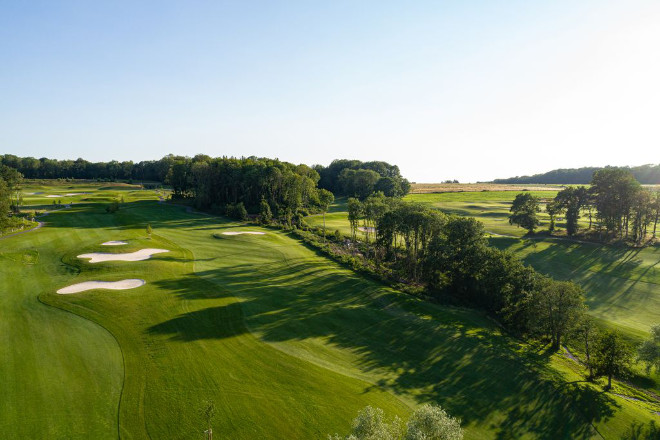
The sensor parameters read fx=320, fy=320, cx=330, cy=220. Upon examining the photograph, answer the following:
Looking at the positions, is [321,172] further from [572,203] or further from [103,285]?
[103,285]

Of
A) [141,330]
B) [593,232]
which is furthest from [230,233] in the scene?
[593,232]

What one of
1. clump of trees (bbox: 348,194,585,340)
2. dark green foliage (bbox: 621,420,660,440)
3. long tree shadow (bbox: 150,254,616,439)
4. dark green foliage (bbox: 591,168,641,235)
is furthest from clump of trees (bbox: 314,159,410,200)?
dark green foliage (bbox: 621,420,660,440)

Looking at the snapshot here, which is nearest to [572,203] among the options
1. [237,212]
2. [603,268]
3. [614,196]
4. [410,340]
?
[614,196]

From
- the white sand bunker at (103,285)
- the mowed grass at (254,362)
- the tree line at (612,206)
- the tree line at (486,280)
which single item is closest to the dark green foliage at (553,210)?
the tree line at (612,206)

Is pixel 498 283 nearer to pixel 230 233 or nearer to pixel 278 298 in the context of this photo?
pixel 278 298

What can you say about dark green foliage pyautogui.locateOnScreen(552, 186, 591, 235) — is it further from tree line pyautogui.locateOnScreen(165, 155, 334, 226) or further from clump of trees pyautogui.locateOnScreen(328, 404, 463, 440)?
clump of trees pyautogui.locateOnScreen(328, 404, 463, 440)

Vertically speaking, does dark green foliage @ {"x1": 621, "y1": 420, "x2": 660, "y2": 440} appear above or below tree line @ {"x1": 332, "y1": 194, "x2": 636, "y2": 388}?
below

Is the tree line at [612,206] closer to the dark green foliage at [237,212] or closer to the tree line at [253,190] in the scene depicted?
the tree line at [253,190]
